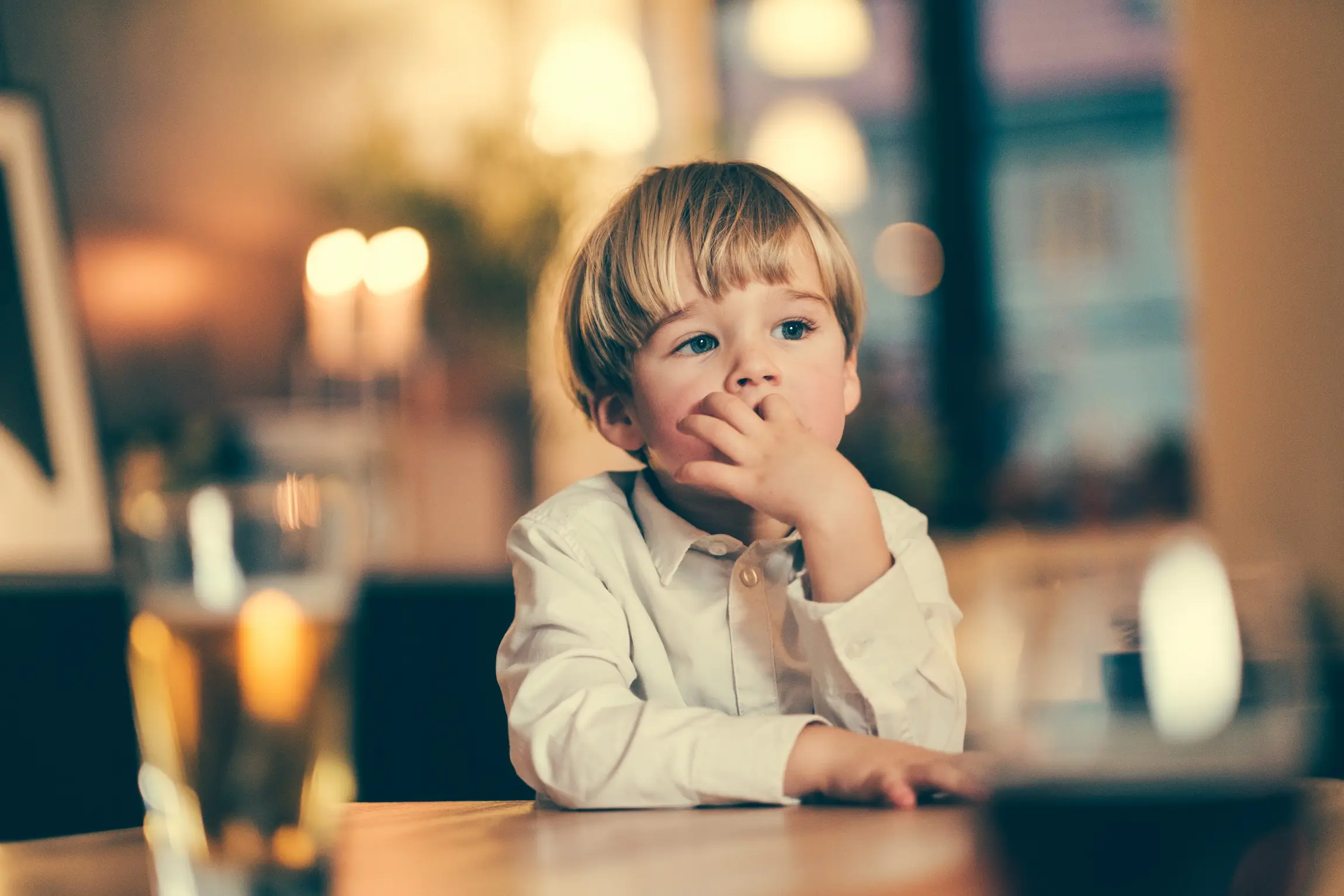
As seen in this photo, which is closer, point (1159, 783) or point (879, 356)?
point (1159, 783)

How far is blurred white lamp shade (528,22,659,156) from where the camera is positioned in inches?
154

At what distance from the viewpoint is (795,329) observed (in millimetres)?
1060

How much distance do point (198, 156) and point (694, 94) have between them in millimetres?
1962

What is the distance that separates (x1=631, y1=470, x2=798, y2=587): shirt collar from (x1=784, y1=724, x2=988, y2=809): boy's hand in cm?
29

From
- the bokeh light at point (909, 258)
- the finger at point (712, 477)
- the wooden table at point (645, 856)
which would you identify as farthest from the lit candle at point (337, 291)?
the wooden table at point (645, 856)

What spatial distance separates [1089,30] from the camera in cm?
410

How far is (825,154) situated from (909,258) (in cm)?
45

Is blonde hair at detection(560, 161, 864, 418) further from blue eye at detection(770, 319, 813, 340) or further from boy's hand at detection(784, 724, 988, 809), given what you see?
boy's hand at detection(784, 724, 988, 809)

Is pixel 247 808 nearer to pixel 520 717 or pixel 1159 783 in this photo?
pixel 1159 783

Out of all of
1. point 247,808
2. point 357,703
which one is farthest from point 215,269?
point 247,808

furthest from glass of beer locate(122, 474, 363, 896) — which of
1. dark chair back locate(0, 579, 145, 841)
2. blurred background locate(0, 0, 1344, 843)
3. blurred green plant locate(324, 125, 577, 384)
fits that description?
blurred green plant locate(324, 125, 577, 384)

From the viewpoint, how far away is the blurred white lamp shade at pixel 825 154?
4.30 metres

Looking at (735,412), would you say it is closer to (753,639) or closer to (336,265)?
(753,639)

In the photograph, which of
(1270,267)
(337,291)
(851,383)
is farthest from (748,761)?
(337,291)
